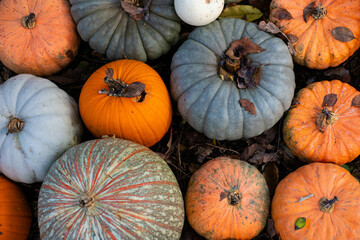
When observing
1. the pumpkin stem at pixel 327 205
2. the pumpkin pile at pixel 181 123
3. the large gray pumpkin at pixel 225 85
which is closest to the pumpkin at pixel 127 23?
the pumpkin pile at pixel 181 123

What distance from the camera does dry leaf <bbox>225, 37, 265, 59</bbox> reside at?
2.50 m

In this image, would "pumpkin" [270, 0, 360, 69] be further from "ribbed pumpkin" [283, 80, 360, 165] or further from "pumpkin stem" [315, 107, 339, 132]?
"pumpkin stem" [315, 107, 339, 132]

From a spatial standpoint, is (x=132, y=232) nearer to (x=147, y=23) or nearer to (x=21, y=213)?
(x=21, y=213)

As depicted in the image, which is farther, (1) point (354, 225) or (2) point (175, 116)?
(2) point (175, 116)

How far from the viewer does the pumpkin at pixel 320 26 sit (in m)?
2.73

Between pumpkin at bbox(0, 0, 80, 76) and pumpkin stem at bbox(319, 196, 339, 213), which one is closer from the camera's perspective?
pumpkin stem at bbox(319, 196, 339, 213)

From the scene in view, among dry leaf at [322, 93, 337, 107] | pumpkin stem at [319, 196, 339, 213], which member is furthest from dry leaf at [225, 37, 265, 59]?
pumpkin stem at [319, 196, 339, 213]

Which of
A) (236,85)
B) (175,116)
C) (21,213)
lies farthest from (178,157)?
(21,213)

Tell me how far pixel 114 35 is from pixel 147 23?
1.08 ft

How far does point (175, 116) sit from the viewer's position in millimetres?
3121

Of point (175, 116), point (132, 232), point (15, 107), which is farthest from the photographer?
point (175, 116)

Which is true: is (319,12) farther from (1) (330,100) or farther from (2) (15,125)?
(2) (15,125)

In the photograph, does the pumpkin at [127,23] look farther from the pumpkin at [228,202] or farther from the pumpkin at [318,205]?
the pumpkin at [318,205]

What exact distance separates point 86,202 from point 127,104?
0.86m
